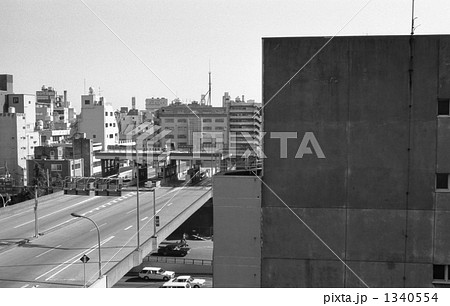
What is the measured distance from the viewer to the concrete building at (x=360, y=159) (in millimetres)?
2783

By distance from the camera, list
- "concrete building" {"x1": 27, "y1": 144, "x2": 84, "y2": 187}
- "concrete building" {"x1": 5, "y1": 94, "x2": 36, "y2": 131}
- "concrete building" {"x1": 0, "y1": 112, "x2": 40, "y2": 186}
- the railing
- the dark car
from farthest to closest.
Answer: "concrete building" {"x1": 5, "y1": 94, "x2": 36, "y2": 131} < "concrete building" {"x1": 0, "y1": 112, "x2": 40, "y2": 186} < "concrete building" {"x1": 27, "y1": 144, "x2": 84, "y2": 187} < the dark car < the railing

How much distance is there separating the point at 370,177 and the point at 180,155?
1848cm

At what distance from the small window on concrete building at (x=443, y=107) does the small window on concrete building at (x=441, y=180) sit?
1.12 feet

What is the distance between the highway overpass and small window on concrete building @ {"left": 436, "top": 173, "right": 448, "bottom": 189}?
4.14 meters

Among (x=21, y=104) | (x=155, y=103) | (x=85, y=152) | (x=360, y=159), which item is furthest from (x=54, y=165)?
(x=155, y=103)

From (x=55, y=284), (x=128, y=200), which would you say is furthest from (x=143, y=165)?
(x=55, y=284)

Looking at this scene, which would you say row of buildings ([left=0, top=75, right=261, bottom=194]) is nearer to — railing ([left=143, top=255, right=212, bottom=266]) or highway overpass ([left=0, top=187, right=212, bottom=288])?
highway overpass ([left=0, top=187, right=212, bottom=288])

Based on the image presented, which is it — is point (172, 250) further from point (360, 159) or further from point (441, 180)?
point (441, 180)

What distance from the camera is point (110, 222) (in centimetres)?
1146

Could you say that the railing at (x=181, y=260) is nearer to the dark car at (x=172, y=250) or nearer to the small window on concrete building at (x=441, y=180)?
the dark car at (x=172, y=250)

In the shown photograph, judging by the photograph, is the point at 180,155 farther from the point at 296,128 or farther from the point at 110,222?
the point at 296,128

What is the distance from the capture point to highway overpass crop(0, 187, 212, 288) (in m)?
7.20

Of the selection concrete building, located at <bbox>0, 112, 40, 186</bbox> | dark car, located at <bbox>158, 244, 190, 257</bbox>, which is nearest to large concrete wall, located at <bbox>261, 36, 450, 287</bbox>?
dark car, located at <bbox>158, 244, 190, 257</bbox>

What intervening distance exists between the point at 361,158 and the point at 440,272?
31.2 inches
